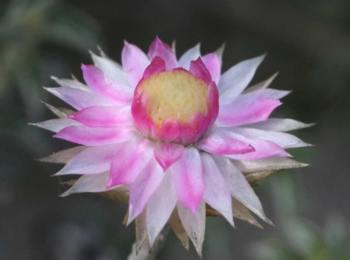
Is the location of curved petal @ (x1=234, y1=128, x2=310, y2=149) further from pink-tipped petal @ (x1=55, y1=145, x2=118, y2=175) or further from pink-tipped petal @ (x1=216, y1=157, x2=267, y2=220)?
pink-tipped petal @ (x1=55, y1=145, x2=118, y2=175)

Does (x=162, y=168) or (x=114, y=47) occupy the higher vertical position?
(x=114, y=47)

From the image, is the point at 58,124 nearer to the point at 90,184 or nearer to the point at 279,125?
the point at 90,184

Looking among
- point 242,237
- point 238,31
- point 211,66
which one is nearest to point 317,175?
point 242,237

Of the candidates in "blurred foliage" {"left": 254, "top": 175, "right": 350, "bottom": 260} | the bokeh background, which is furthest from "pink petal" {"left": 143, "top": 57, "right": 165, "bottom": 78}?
"blurred foliage" {"left": 254, "top": 175, "right": 350, "bottom": 260}

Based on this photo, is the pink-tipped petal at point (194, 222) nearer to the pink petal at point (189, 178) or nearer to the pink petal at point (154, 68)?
the pink petal at point (189, 178)

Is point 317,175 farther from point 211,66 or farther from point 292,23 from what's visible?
point 211,66

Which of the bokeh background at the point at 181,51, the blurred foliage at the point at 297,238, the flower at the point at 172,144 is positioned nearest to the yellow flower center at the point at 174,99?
the flower at the point at 172,144
